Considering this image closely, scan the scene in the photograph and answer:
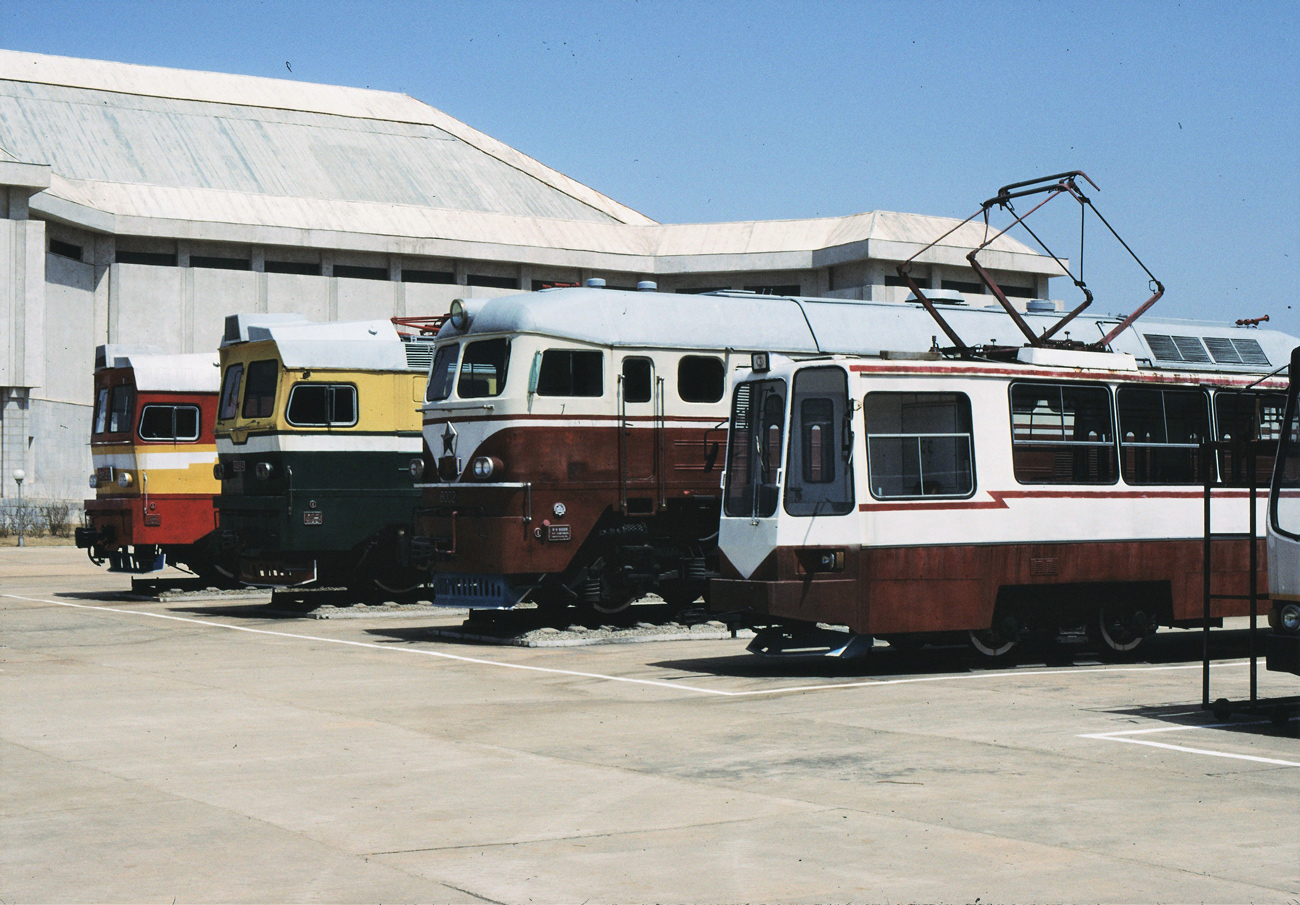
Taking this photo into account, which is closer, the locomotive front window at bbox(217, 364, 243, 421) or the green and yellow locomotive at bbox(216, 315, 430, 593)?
the green and yellow locomotive at bbox(216, 315, 430, 593)

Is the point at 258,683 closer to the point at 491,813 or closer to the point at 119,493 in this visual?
the point at 491,813

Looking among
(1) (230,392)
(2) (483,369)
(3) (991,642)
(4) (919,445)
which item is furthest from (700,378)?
(1) (230,392)

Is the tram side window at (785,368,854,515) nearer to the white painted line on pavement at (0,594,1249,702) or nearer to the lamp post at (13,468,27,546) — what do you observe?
the white painted line on pavement at (0,594,1249,702)

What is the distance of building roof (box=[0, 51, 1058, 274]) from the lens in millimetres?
61375

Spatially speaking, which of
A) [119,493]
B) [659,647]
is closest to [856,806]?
[659,647]

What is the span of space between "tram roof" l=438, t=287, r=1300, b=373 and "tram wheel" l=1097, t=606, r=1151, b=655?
393 centimetres

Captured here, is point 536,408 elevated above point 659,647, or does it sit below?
above

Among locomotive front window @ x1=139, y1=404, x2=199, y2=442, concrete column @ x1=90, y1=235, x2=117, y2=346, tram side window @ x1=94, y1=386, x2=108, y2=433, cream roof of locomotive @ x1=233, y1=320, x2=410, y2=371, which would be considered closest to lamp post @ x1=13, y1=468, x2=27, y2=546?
concrete column @ x1=90, y1=235, x2=117, y2=346

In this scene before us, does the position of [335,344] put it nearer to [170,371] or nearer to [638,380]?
[170,371]

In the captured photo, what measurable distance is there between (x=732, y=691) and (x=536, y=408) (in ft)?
17.2

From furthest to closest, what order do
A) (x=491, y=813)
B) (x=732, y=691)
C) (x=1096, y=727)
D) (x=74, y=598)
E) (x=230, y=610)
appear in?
(x=74, y=598) < (x=230, y=610) < (x=732, y=691) < (x=1096, y=727) < (x=491, y=813)

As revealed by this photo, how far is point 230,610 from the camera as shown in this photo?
2341 cm

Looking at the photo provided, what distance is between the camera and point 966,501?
14.5m

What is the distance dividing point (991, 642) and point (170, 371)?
1499 centimetres
